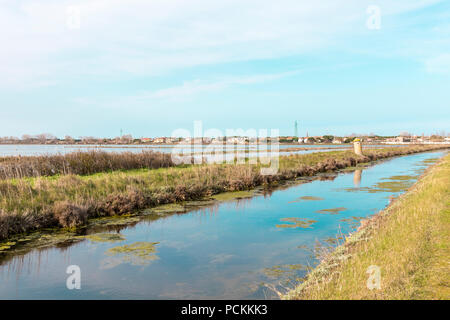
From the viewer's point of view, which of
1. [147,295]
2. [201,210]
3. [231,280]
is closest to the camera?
[147,295]

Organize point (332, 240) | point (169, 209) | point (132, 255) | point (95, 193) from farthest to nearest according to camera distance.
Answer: point (169, 209), point (95, 193), point (332, 240), point (132, 255)

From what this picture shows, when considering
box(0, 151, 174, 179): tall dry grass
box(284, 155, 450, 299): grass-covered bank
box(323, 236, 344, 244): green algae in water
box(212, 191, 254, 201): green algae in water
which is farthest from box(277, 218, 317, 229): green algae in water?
box(0, 151, 174, 179): tall dry grass

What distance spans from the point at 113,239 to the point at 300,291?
6406 mm

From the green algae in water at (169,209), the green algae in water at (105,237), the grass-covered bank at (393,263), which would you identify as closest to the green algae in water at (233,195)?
the green algae in water at (169,209)

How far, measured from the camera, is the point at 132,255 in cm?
874

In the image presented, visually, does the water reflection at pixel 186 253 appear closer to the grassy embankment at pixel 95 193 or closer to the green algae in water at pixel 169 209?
the green algae in water at pixel 169 209

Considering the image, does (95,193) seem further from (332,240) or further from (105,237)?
(332,240)

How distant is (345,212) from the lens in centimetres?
1351

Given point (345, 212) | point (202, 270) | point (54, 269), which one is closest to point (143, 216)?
point (54, 269)

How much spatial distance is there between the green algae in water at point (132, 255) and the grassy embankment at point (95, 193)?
303 centimetres

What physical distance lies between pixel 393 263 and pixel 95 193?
37.5 ft

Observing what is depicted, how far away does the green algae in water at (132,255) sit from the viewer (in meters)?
8.16

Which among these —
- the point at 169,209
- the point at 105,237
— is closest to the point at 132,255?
the point at 105,237
